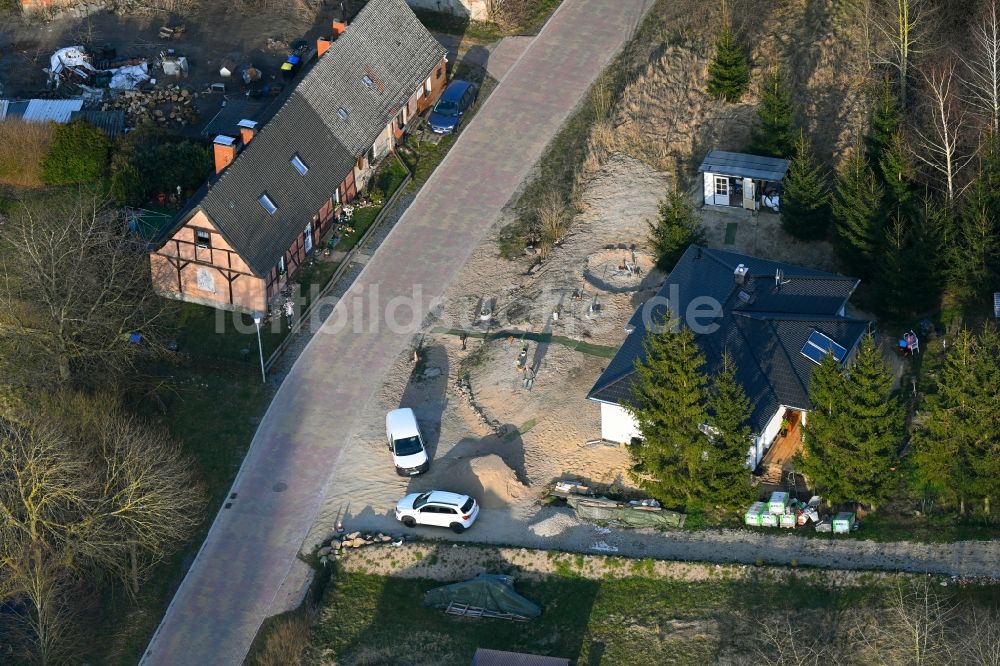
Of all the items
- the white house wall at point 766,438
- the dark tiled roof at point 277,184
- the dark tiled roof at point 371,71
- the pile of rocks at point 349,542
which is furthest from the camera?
the dark tiled roof at point 371,71

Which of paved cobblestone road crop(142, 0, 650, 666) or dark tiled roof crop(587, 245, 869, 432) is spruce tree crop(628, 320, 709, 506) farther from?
paved cobblestone road crop(142, 0, 650, 666)

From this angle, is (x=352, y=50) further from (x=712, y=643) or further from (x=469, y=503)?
(x=712, y=643)

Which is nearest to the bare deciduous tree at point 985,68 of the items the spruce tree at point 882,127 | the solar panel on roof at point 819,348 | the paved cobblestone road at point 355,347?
the spruce tree at point 882,127

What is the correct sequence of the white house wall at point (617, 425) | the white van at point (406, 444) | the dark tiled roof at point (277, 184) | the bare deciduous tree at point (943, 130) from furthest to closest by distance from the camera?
the dark tiled roof at point (277, 184)
the bare deciduous tree at point (943, 130)
the white van at point (406, 444)
the white house wall at point (617, 425)

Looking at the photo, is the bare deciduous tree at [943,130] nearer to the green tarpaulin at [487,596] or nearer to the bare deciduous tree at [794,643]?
the bare deciduous tree at [794,643]

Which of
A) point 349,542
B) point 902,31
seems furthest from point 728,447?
point 902,31
